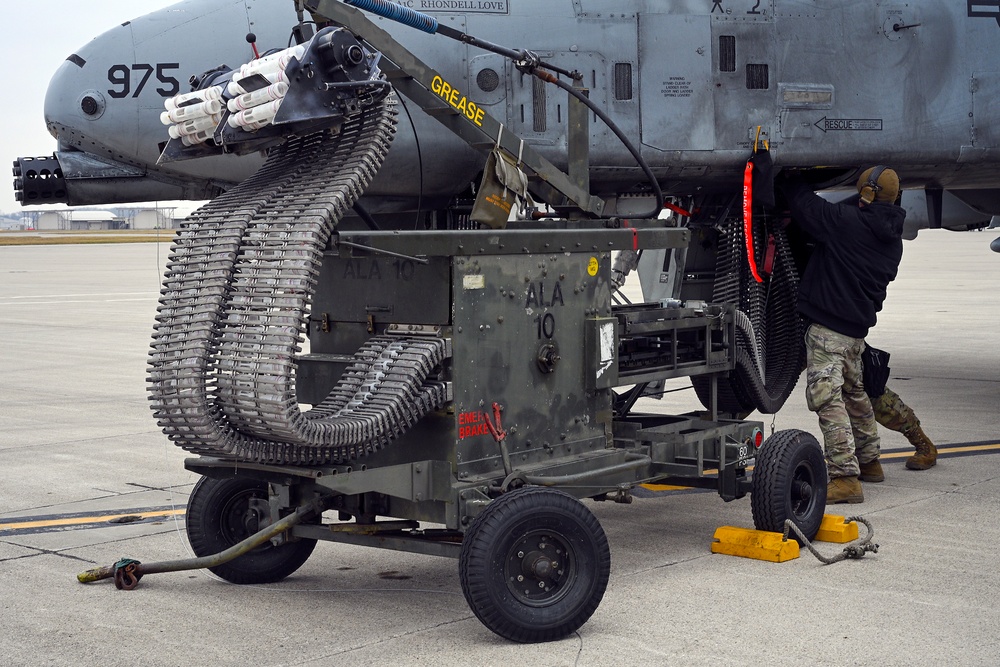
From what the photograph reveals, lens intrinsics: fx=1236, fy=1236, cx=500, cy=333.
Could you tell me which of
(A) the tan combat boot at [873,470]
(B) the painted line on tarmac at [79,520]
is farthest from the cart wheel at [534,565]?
(A) the tan combat boot at [873,470]

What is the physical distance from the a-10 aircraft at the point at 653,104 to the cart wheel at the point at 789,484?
2.55 feet

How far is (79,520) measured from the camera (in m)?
7.37

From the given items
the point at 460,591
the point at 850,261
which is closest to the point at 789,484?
the point at 850,261

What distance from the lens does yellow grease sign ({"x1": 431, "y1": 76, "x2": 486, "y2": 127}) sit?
18.3ft

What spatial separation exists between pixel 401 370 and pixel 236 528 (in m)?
1.40

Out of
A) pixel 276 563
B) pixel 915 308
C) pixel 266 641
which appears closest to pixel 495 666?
pixel 266 641

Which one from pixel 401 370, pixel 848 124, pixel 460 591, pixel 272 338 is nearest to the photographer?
pixel 272 338

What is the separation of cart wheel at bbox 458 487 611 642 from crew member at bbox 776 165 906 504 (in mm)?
2827

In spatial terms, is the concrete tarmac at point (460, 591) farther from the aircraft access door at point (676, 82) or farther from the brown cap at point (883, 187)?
the aircraft access door at point (676, 82)

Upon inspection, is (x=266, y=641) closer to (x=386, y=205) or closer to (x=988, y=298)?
(x=386, y=205)

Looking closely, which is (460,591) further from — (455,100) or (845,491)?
(845,491)

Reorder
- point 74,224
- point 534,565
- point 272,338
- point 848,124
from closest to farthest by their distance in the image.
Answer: point 272,338, point 534,565, point 848,124, point 74,224

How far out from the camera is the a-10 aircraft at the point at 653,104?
22.6ft

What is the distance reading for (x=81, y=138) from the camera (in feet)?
22.5
